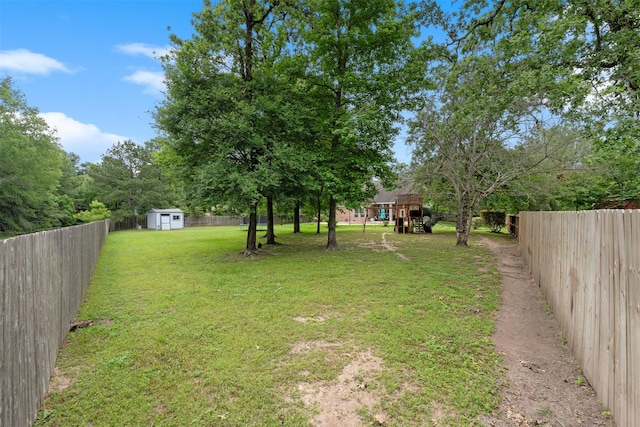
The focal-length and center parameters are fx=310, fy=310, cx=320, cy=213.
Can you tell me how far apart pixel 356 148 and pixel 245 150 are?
4232 mm

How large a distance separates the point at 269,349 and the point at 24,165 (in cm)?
3383

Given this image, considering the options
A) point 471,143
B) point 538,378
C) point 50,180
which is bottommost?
point 538,378

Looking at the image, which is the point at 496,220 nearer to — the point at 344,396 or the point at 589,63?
the point at 589,63

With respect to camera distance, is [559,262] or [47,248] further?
[559,262]

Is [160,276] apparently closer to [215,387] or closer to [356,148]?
[215,387]

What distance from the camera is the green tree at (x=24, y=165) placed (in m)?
25.6

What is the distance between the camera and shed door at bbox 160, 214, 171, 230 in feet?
113

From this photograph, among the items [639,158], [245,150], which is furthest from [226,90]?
[639,158]

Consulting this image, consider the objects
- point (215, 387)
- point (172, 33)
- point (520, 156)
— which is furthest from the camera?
point (520, 156)

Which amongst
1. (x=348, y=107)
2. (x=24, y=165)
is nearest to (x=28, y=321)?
(x=348, y=107)

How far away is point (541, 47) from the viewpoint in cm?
637

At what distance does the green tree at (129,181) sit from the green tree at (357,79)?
2851cm

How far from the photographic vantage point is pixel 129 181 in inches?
1394

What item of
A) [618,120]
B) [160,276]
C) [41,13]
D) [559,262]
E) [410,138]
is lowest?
[160,276]
